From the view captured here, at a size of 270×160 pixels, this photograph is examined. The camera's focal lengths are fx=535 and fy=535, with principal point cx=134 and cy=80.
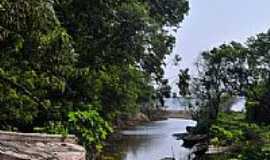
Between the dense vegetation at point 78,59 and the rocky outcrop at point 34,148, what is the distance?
208 cm

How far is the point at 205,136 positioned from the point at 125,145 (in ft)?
14.7

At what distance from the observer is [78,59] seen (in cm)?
1565

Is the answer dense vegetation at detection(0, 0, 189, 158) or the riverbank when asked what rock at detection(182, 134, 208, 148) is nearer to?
the riverbank

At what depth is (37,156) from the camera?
8055 mm

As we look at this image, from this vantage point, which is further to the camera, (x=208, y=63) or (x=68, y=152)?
(x=208, y=63)

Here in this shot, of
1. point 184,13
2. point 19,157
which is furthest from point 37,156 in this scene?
point 184,13

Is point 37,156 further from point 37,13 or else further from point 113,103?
point 113,103

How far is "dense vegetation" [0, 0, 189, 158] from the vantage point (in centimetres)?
1102

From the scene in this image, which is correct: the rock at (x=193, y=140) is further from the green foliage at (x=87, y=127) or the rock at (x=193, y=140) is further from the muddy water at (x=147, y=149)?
the green foliage at (x=87, y=127)

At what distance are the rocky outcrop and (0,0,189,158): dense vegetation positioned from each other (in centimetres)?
208

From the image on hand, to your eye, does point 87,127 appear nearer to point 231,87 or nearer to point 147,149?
point 147,149

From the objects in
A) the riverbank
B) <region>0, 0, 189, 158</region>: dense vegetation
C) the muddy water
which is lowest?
the muddy water

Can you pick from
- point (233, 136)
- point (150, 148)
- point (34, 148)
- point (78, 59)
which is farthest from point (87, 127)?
point (150, 148)

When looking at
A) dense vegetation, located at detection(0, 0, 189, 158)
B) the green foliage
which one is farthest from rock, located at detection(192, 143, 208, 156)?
the green foliage
